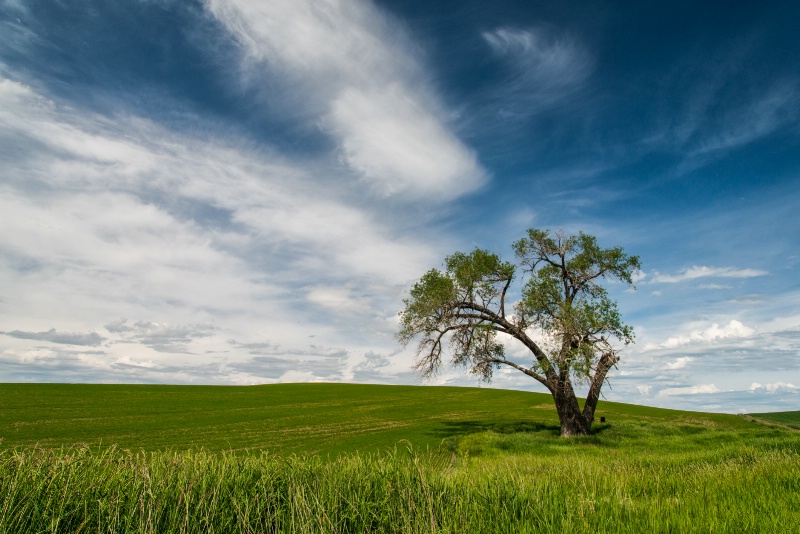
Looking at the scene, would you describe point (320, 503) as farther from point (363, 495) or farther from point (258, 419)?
point (258, 419)

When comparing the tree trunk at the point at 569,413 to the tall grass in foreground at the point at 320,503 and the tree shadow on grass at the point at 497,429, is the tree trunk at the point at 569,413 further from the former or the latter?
the tall grass in foreground at the point at 320,503

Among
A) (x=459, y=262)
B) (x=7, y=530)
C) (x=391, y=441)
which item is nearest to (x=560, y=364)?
(x=459, y=262)

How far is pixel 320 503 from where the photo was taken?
285 inches

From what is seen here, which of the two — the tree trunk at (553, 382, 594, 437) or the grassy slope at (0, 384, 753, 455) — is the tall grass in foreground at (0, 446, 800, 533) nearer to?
the grassy slope at (0, 384, 753, 455)

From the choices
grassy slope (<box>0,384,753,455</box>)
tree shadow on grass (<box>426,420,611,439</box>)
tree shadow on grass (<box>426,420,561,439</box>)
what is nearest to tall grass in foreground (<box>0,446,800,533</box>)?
grassy slope (<box>0,384,753,455</box>)

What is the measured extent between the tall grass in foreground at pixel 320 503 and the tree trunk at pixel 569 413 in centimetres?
2172

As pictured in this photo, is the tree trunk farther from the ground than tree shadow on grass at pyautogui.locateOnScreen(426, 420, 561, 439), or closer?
farther from the ground

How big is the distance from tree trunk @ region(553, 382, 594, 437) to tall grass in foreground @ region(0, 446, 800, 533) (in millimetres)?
21717

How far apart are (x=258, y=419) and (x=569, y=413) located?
27251mm

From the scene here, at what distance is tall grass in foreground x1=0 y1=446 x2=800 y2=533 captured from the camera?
21.1ft

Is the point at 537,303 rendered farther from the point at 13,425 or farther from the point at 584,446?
the point at 13,425

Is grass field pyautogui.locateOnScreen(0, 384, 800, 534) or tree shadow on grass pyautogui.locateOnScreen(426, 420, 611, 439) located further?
tree shadow on grass pyautogui.locateOnScreen(426, 420, 611, 439)

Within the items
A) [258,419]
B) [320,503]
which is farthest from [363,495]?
[258,419]

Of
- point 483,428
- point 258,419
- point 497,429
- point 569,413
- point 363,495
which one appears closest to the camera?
point 363,495
